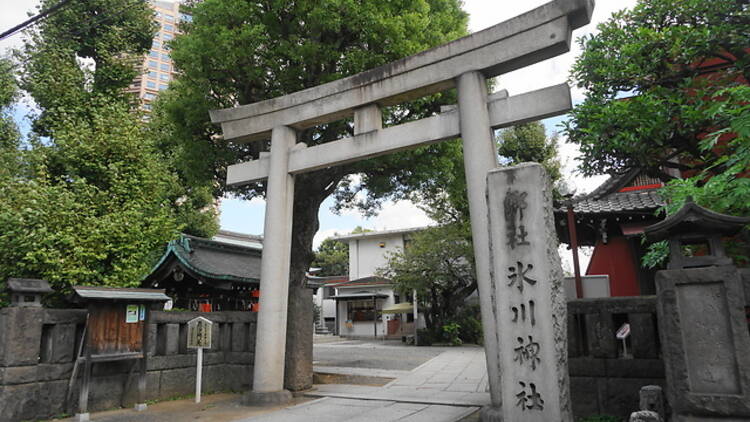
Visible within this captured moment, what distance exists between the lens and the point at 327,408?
7793 millimetres

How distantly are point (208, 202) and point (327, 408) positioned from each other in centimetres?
1553

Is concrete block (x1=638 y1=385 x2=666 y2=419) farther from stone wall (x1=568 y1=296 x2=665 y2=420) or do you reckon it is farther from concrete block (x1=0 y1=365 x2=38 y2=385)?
concrete block (x1=0 y1=365 x2=38 y2=385)

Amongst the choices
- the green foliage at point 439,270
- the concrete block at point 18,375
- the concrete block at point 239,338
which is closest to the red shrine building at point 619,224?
the green foliage at point 439,270

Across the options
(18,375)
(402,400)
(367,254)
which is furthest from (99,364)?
(367,254)

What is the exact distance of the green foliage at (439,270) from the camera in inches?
831

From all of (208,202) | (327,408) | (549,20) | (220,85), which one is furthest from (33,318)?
(208,202)

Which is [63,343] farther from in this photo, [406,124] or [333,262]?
[333,262]

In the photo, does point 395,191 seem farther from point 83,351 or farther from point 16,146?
point 16,146

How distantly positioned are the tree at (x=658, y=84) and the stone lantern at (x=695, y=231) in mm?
1248

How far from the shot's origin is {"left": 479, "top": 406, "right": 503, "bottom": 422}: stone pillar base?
6.05 metres

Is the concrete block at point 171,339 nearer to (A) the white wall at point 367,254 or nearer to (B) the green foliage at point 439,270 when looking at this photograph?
(B) the green foliage at point 439,270

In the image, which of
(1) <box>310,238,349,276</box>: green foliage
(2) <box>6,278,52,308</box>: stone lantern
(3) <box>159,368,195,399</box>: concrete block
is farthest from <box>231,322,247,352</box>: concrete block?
(1) <box>310,238,349,276</box>: green foliage

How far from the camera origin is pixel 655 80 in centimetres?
835

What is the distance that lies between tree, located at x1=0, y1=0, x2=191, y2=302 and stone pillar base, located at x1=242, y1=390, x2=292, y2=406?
4.14m
